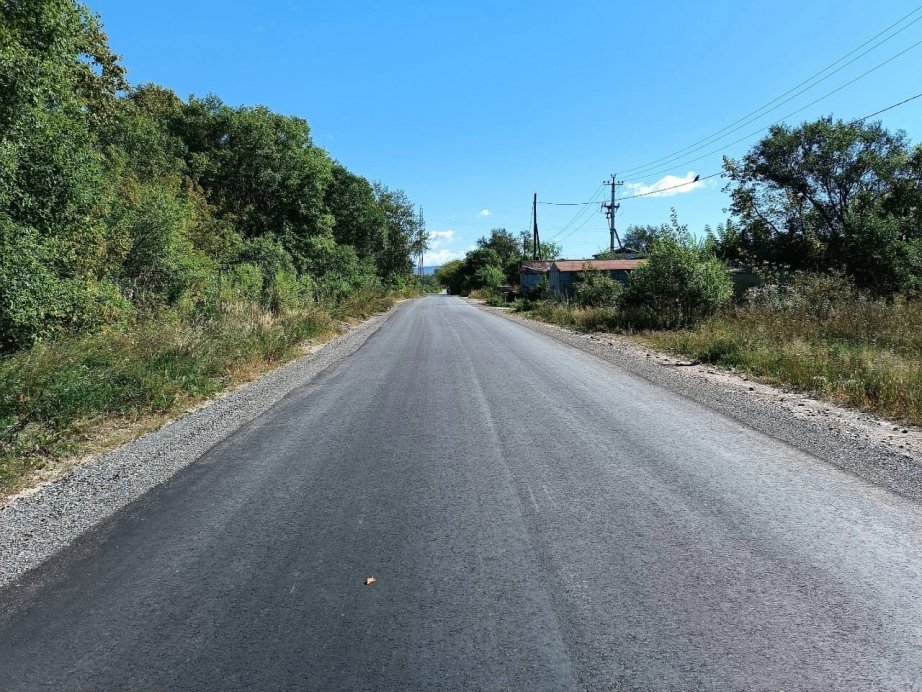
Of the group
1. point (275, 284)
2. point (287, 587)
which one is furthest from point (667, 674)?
point (275, 284)

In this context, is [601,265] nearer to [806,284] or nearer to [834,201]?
[834,201]

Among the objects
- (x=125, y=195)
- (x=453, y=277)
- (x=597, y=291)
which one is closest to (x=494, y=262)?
(x=453, y=277)

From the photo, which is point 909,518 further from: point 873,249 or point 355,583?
point 873,249

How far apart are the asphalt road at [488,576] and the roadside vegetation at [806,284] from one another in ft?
14.6

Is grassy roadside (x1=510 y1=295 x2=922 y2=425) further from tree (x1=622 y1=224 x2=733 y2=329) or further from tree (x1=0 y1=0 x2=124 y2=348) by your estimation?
tree (x1=0 y1=0 x2=124 y2=348)

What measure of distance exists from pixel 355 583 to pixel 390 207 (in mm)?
60174

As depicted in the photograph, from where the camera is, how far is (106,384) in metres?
7.29

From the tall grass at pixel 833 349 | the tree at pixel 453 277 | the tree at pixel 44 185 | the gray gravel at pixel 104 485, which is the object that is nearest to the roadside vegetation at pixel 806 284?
the tall grass at pixel 833 349

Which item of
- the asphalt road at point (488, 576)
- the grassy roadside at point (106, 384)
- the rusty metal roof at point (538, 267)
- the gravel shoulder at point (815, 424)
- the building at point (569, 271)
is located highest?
the rusty metal roof at point (538, 267)

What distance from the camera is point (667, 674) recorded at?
8.07ft

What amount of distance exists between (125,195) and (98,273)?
14.3 feet

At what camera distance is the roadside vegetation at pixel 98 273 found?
6.81m

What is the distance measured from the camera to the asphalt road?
A: 2535mm

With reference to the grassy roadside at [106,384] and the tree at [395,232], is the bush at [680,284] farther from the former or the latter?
the tree at [395,232]
